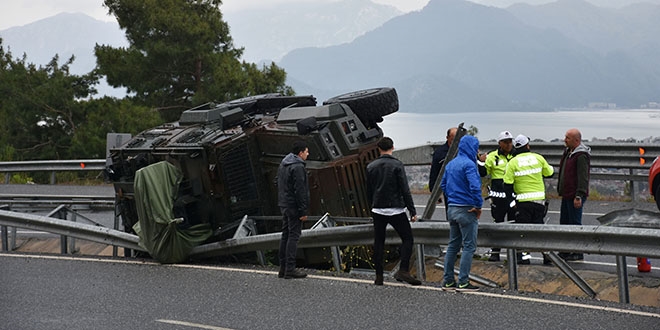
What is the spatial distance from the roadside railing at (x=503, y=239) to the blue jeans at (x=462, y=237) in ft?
0.81

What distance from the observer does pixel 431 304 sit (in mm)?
8055

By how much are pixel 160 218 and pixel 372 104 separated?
11.5 feet

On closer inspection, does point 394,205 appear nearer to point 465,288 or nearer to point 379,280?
point 379,280

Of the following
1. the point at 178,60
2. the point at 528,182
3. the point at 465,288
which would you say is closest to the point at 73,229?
the point at 465,288

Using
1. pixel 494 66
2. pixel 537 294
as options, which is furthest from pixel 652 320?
pixel 494 66

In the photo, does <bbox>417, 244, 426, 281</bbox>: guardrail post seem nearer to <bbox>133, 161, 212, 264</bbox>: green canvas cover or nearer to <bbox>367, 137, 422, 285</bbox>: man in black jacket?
<bbox>367, 137, 422, 285</bbox>: man in black jacket

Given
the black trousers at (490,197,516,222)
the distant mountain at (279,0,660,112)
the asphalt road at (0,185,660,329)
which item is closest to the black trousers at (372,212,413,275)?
the asphalt road at (0,185,660,329)

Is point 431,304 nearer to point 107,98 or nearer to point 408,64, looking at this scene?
point 107,98

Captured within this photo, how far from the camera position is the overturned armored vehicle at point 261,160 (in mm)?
11023

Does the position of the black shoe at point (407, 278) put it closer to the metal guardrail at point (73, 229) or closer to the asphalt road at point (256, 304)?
the asphalt road at point (256, 304)

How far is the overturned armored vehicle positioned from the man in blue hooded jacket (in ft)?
→ 8.30

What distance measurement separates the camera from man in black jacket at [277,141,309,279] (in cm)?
984

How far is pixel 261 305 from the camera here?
28.0ft

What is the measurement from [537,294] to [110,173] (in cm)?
711
